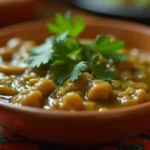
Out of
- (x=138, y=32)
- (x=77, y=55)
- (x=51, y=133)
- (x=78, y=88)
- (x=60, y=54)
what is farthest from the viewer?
(x=138, y=32)

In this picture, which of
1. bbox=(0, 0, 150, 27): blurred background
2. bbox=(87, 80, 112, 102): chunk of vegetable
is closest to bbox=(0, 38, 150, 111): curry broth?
bbox=(87, 80, 112, 102): chunk of vegetable

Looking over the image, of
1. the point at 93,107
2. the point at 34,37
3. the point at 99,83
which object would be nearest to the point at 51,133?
the point at 93,107

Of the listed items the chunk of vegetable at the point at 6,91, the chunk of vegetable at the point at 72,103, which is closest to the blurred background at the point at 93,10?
the chunk of vegetable at the point at 6,91

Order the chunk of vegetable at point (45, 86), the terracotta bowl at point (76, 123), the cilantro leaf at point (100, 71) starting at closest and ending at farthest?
1. the terracotta bowl at point (76, 123)
2. the chunk of vegetable at point (45, 86)
3. the cilantro leaf at point (100, 71)

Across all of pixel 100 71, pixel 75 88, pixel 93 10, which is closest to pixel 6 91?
pixel 75 88

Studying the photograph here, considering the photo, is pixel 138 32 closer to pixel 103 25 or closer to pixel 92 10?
pixel 103 25

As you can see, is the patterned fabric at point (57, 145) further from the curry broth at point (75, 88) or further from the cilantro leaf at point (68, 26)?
the cilantro leaf at point (68, 26)

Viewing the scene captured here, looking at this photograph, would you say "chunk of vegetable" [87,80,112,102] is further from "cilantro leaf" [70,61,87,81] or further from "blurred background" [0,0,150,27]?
"blurred background" [0,0,150,27]
